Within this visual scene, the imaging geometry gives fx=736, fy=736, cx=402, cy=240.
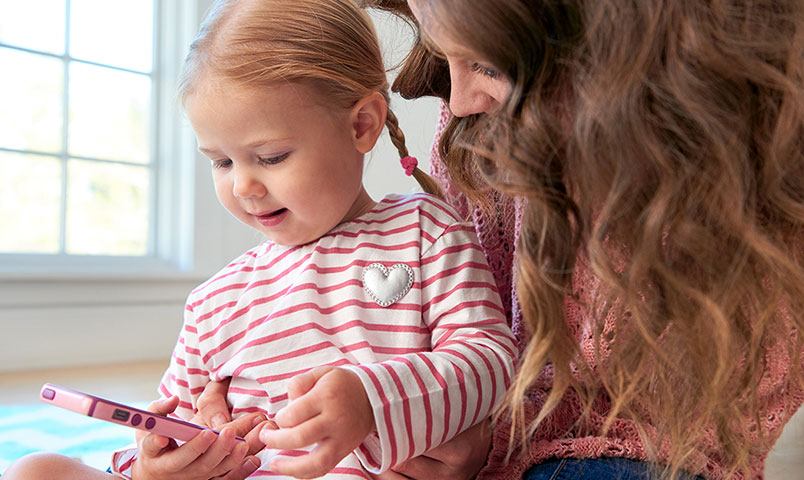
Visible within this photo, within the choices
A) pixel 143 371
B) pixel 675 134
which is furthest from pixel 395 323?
pixel 143 371

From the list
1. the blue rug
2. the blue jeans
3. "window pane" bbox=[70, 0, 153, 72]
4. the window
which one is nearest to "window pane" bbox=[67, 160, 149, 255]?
the window

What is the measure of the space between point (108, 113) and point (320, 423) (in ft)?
6.49

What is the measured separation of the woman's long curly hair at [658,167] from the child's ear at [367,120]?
0.89 feet

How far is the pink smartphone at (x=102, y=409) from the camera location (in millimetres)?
570

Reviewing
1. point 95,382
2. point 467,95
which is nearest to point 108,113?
point 95,382

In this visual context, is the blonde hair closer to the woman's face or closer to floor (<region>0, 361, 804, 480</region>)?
the woman's face

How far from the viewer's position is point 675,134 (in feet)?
1.80

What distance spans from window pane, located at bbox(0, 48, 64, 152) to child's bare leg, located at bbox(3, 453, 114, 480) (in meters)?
1.63

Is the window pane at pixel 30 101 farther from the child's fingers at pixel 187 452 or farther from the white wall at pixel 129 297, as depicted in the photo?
the child's fingers at pixel 187 452

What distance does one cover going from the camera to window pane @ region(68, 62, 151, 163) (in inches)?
87.5

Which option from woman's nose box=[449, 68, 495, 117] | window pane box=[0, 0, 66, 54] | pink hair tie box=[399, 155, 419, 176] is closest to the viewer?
woman's nose box=[449, 68, 495, 117]

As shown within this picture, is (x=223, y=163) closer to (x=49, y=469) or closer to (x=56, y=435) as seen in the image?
(x=49, y=469)

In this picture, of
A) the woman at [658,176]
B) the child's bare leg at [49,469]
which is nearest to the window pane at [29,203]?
the child's bare leg at [49,469]

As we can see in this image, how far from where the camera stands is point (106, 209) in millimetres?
2305
